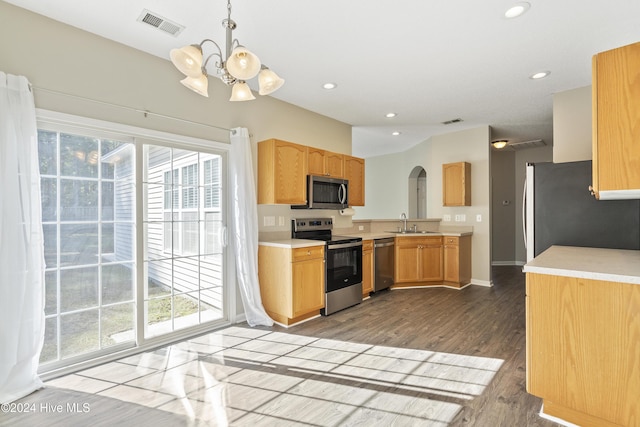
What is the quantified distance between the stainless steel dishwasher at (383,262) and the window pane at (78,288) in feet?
→ 11.0

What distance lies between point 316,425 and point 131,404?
1215mm

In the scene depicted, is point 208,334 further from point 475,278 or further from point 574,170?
point 475,278

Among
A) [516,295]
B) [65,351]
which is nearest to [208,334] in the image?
[65,351]

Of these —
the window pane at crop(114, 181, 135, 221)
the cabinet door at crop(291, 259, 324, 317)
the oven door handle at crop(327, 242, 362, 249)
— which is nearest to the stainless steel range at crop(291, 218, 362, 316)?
the oven door handle at crop(327, 242, 362, 249)

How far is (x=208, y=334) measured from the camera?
3199 mm

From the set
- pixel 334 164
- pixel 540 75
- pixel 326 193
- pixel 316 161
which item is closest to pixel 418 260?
pixel 326 193

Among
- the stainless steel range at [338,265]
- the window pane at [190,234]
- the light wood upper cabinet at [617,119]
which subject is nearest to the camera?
the light wood upper cabinet at [617,119]

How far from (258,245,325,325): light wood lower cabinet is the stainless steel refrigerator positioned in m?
2.19

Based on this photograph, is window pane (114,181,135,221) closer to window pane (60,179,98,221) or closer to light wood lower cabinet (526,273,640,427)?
window pane (60,179,98,221)

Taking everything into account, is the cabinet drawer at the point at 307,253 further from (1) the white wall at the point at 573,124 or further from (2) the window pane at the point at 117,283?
(1) the white wall at the point at 573,124

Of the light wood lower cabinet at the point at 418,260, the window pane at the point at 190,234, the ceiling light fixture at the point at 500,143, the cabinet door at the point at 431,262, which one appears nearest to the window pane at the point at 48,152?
the window pane at the point at 190,234

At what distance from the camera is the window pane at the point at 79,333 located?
96.1 inches

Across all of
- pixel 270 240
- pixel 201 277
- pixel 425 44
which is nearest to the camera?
pixel 425 44

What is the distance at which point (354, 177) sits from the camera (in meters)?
4.73
